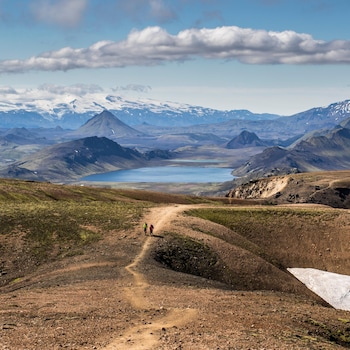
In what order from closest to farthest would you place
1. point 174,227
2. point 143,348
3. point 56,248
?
point 143,348 < point 56,248 < point 174,227

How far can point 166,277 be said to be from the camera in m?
61.8

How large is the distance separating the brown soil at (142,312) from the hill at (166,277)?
0.46ft

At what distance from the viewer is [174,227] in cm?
8525

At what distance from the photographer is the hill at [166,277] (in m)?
36.3

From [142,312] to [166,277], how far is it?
1996 centimetres

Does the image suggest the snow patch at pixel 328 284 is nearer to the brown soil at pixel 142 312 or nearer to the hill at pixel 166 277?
the hill at pixel 166 277

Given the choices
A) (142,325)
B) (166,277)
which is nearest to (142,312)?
(142,325)

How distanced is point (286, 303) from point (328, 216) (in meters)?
58.1

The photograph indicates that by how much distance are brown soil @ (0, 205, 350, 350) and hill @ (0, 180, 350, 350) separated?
0.46ft

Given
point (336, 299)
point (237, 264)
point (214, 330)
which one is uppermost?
point (214, 330)

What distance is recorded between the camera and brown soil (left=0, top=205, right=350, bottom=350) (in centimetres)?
3419

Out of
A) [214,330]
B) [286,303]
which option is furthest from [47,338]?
[286,303]

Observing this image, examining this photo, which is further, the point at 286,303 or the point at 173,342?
the point at 286,303

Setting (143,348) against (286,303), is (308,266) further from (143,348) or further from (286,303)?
(143,348)
